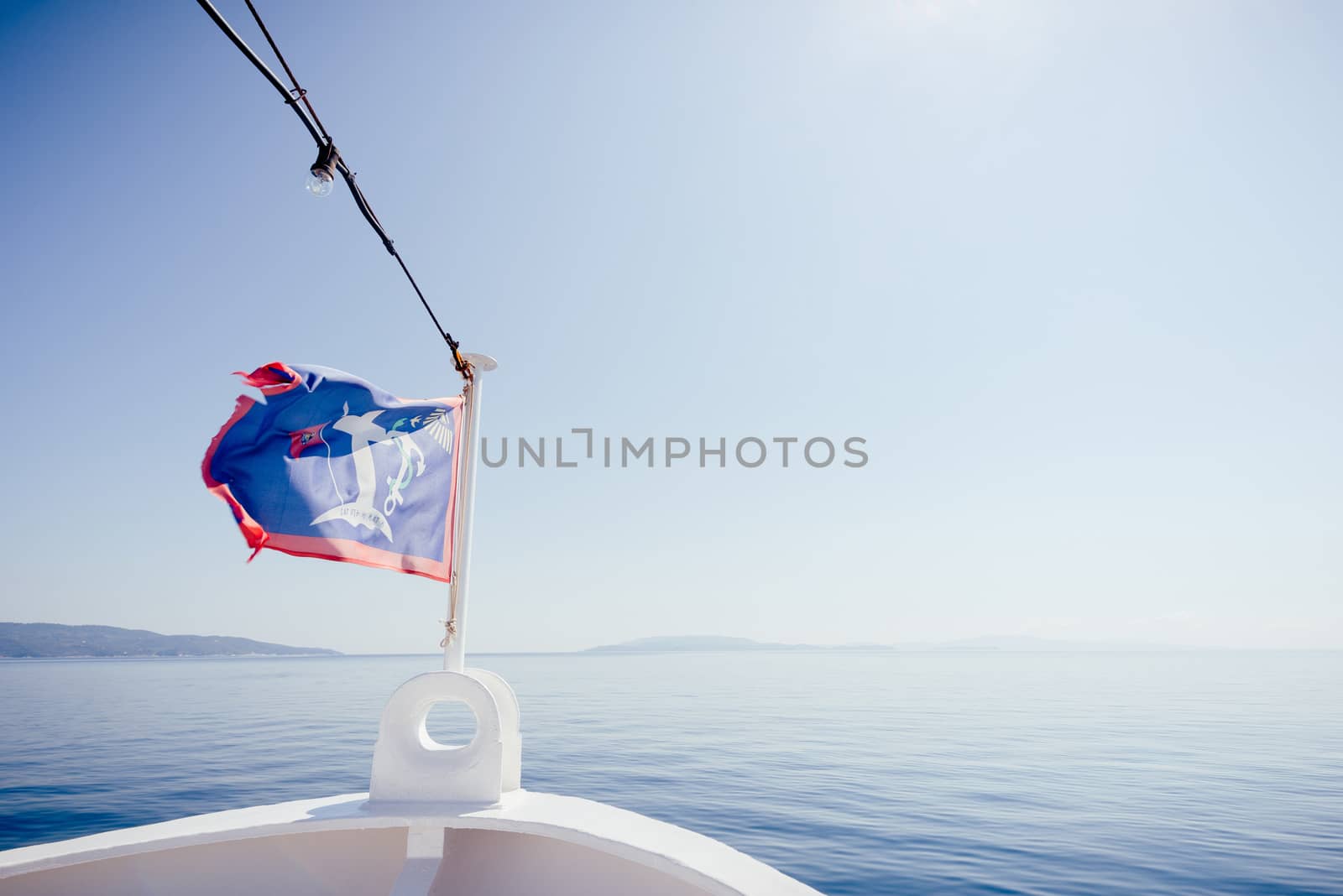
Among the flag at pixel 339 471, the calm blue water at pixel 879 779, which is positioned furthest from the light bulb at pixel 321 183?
the calm blue water at pixel 879 779

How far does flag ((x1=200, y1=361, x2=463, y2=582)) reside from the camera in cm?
430

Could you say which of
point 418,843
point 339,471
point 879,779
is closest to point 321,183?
point 339,471

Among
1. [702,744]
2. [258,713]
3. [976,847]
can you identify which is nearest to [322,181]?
[976,847]

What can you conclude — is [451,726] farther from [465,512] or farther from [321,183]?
[321,183]

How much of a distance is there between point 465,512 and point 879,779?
12.4 metres

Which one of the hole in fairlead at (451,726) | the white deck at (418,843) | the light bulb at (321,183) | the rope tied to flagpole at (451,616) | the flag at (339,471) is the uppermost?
the light bulb at (321,183)

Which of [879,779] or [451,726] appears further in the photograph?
[451,726]

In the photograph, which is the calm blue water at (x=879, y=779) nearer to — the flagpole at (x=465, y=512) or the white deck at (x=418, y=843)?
the white deck at (x=418, y=843)

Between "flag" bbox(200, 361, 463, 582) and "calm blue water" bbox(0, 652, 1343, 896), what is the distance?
6.34 m

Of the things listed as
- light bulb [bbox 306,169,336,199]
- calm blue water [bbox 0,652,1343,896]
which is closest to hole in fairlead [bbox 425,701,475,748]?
calm blue water [bbox 0,652,1343,896]

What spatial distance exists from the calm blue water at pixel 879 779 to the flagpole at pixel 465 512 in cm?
576

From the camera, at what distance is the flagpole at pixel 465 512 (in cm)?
461

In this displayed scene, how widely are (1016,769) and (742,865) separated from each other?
14.7m

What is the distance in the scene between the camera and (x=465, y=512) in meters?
4.88
